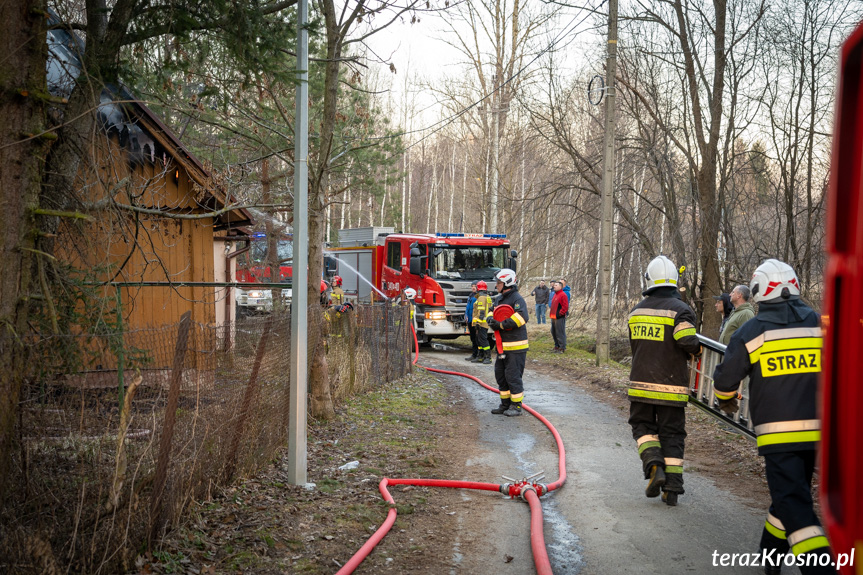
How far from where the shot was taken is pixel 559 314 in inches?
732

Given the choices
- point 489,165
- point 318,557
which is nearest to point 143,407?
point 318,557

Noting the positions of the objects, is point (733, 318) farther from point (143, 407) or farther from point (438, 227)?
point (438, 227)

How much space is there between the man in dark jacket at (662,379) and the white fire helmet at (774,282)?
1.54 meters

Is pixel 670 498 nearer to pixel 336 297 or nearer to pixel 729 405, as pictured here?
pixel 729 405

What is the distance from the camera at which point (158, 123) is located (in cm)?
A: 1084

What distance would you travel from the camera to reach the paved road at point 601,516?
477 centimetres

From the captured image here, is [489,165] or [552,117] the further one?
[489,165]

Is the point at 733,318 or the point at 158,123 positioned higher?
the point at 158,123

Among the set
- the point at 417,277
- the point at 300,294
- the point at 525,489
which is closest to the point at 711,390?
the point at 525,489

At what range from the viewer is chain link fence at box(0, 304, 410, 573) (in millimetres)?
4137

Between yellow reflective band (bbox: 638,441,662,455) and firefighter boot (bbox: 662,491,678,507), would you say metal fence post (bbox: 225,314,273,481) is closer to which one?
yellow reflective band (bbox: 638,441,662,455)

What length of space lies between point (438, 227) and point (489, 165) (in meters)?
24.5

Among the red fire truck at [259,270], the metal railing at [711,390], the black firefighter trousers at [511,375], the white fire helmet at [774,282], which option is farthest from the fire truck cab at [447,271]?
the white fire helmet at [774,282]

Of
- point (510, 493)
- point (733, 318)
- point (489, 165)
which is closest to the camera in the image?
point (510, 493)
